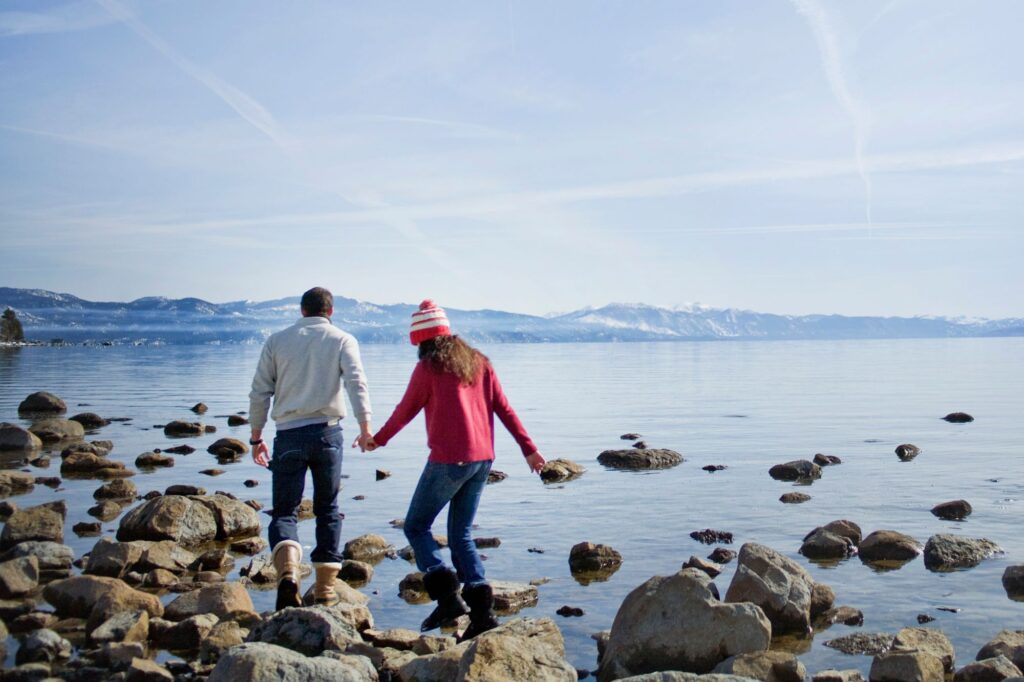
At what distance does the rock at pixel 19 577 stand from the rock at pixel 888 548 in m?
10.5

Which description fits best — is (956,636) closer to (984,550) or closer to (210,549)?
(984,550)

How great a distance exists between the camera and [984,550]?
13.5 metres

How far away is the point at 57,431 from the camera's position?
2920cm

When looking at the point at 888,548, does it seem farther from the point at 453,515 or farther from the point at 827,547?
the point at 453,515

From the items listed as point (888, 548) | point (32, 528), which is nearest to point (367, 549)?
point (32, 528)

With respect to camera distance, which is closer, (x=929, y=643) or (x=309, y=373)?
(x=929, y=643)

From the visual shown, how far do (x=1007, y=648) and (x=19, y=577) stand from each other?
10190 millimetres

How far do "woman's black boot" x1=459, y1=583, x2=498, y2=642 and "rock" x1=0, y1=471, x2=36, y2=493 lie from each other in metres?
12.7

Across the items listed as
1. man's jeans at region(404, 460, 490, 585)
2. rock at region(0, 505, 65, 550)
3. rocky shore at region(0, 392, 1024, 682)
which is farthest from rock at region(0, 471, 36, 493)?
man's jeans at region(404, 460, 490, 585)

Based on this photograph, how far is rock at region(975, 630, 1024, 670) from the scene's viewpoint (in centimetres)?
867

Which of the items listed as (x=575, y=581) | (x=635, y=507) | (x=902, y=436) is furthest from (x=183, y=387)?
(x=575, y=581)

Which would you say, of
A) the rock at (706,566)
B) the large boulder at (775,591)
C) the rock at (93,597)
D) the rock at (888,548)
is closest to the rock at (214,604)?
the rock at (93,597)

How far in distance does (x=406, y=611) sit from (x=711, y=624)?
349 centimetres

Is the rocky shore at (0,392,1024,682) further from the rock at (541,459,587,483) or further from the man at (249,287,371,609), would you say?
the rock at (541,459,587,483)
